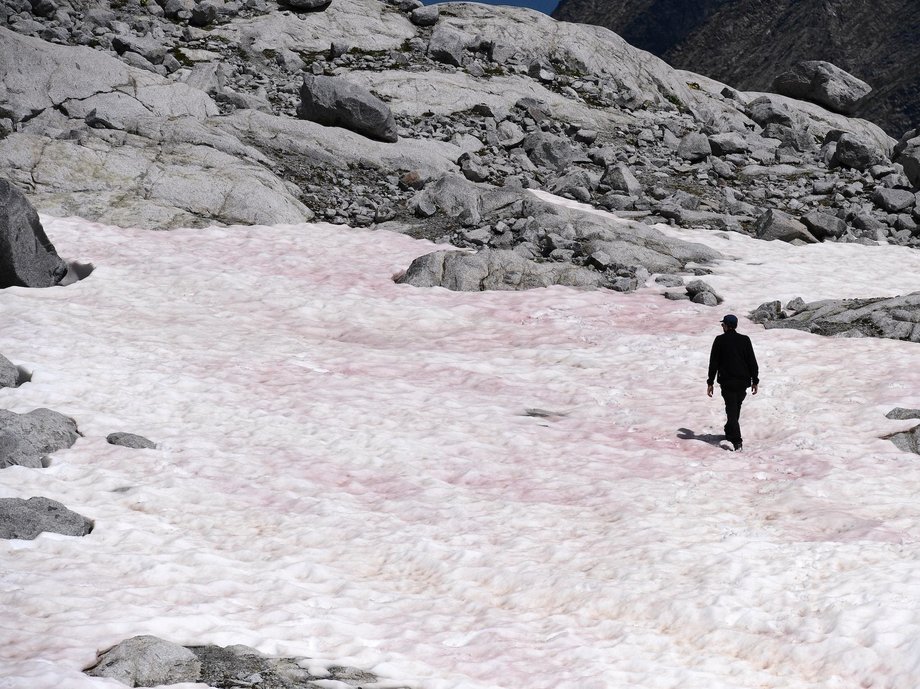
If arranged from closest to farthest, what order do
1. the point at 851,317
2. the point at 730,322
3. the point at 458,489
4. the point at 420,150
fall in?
1. the point at 458,489
2. the point at 730,322
3. the point at 851,317
4. the point at 420,150

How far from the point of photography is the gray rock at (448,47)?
2207 inches

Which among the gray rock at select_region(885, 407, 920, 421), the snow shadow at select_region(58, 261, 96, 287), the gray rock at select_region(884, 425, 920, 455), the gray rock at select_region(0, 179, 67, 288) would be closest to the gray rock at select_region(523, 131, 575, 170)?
the snow shadow at select_region(58, 261, 96, 287)

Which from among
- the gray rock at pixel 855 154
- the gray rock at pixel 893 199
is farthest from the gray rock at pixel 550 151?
the gray rock at pixel 855 154

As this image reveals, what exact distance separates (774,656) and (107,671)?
7.72 m

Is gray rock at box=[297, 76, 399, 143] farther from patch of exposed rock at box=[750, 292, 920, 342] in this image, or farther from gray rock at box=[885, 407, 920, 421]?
gray rock at box=[885, 407, 920, 421]

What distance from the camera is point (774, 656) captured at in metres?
11.7

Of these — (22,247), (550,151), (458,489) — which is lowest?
(22,247)

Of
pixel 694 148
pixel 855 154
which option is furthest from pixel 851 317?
pixel 855 154

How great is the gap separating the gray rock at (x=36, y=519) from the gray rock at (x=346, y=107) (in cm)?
3145

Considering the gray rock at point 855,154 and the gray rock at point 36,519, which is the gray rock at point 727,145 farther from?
the gray rock at point 36,519

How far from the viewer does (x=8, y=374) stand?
1961 centimetres

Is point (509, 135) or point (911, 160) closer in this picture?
point (911, 160)

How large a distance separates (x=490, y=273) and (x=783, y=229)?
13.5 m

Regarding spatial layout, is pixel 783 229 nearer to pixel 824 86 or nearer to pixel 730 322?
pixel 730 322
